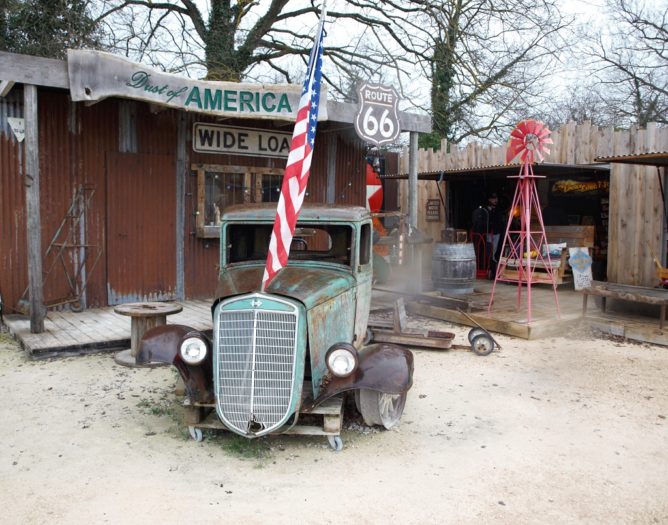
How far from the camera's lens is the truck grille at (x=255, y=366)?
381 centimetres

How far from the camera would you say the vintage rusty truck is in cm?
383

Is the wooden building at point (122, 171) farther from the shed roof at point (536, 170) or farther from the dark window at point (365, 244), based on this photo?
the dark window at point (365, 244)

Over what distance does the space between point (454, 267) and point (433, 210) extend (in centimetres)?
588

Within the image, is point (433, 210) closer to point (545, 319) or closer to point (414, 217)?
point (414, 217)

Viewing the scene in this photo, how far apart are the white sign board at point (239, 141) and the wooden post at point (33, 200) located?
2.87m

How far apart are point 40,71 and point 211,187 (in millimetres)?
3333

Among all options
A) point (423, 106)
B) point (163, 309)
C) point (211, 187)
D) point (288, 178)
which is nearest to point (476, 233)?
point (423, 106)

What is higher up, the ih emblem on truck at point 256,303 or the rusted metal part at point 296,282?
the rusted metal part at point 296,282

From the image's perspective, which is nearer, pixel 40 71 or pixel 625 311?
pixel 40 71

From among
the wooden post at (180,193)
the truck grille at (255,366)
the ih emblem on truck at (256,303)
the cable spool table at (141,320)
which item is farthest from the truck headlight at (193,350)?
the wooden post at (180,193)

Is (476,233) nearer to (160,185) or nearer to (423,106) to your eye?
(423,106)

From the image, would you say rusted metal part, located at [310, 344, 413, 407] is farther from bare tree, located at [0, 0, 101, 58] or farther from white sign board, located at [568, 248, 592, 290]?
bare tree, located at [0, 0, 101, 58]

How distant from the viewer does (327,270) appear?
4.85m

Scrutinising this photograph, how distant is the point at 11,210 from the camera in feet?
25.2
